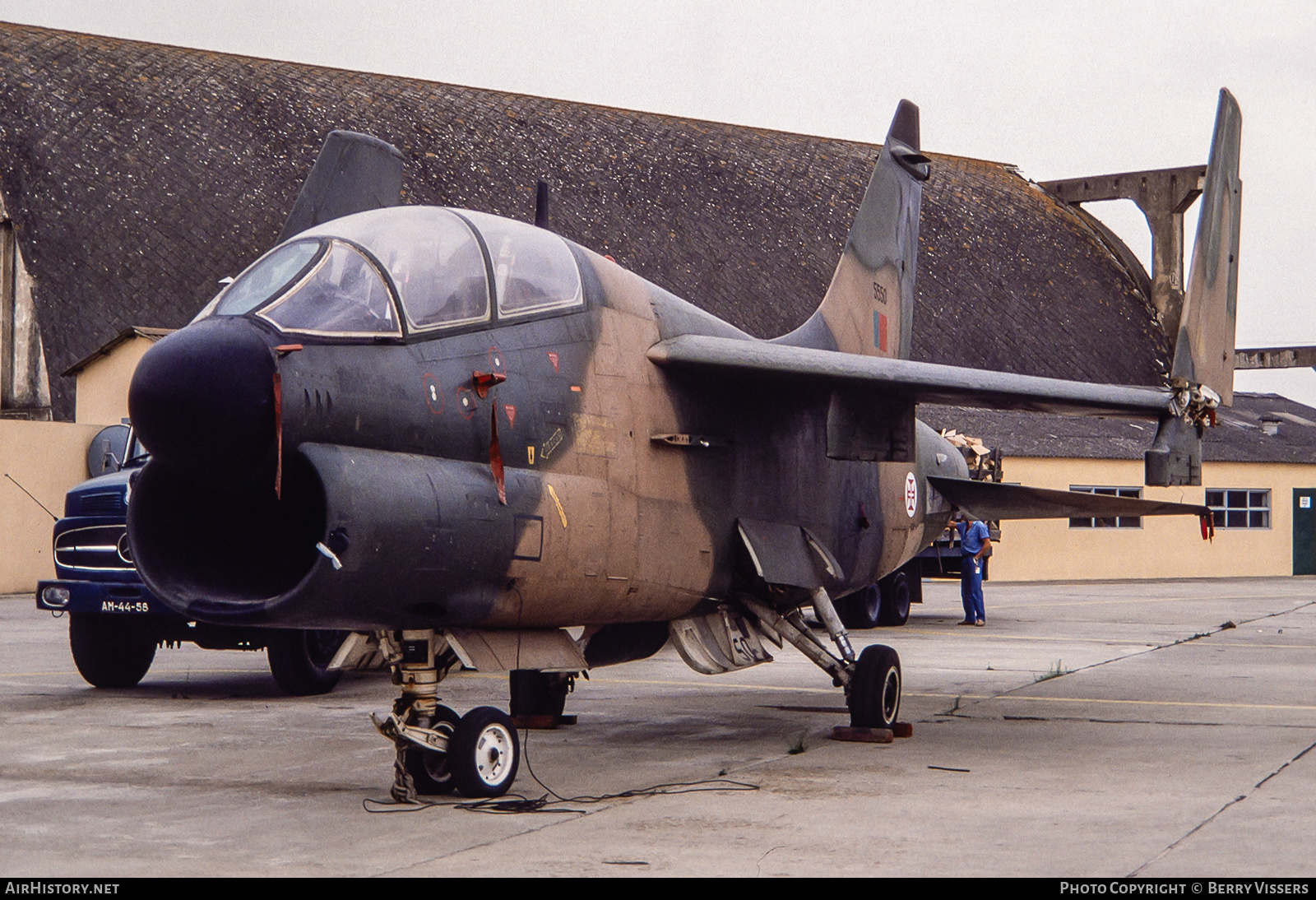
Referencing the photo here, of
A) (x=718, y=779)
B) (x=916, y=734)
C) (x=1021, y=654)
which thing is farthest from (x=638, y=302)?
(x=1021, y=654)

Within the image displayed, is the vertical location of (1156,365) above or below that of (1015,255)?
below

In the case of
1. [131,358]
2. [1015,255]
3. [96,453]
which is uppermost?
[1015,255]

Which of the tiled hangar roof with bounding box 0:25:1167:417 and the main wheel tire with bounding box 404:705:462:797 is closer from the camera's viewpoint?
the main wheel tire with bounding box 404:705:462:797

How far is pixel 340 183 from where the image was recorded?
9.43m

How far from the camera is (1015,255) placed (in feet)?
144

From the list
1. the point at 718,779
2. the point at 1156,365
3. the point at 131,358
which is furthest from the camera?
the point at 1156,365

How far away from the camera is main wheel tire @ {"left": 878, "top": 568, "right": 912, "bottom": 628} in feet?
68.1

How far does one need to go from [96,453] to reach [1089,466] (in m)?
24.3

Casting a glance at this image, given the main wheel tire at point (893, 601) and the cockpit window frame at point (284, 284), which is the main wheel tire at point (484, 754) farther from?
the main wheel tire at point (893, 601)

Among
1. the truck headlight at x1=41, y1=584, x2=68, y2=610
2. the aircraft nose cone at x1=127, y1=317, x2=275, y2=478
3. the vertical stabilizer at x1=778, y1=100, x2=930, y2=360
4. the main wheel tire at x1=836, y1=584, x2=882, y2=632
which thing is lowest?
the main wheel tire at x1=836, y1=584, x2=882, y2=632

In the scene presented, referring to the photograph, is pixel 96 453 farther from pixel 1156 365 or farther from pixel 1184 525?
pixel 1156 365

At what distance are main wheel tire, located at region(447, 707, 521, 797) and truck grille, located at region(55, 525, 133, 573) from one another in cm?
589

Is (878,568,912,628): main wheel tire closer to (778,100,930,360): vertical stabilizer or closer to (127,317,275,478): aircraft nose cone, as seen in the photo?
(778,100,930,360): vertical stabilizer

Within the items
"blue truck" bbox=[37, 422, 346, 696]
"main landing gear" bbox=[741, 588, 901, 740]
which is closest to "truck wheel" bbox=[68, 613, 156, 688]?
"blue truck" bbox=[37, 422, 346, 696]
